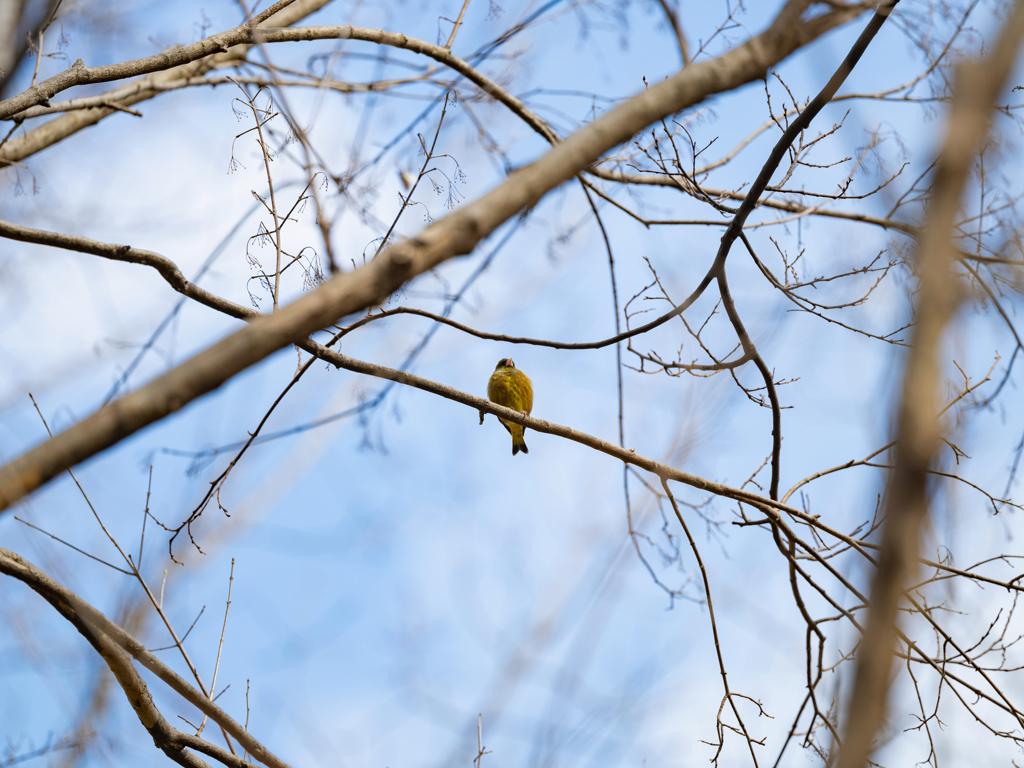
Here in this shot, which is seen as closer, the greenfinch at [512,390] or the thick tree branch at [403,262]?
the thick tree branch at [403,262]

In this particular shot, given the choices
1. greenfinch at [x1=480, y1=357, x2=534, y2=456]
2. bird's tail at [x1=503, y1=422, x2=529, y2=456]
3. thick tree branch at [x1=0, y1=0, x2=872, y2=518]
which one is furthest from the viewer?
greenfinch at [x1=480, y1=357, x2=534, y2=456]

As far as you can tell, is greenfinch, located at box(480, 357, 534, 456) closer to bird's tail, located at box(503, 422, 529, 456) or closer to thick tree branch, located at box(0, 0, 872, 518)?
bird's tail, located at box(503, 422, 529, 456)

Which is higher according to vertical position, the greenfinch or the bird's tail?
the greenfinch

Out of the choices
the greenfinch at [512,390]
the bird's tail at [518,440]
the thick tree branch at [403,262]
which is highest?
the greenfinch at [512,390]

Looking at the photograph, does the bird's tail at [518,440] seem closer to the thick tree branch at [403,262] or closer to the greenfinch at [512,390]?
the greenfinch at [512,390]

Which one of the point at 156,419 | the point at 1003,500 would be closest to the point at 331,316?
the point at 156,419

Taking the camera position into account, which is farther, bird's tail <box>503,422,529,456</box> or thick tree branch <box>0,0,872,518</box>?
bird's tail <box>503,422,529,456</box>

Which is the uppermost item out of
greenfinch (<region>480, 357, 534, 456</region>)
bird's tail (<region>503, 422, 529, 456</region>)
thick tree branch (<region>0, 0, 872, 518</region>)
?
greenfinch (<region>480, 357, 534, 456</region>)

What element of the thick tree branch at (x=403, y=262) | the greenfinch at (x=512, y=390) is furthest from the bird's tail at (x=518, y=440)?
the thick tree branch at (x=403, y=262)

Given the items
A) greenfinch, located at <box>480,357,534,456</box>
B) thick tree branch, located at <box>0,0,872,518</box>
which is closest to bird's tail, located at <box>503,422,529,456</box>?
greenfinch, located at <box>480,357,534,456</box>

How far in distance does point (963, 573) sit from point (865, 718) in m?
2.52

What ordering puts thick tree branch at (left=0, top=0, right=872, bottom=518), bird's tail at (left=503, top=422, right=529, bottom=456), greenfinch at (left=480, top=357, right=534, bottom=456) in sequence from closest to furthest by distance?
thick tree branch at (left=0, top=0, right=872, bottom=518)
bird's tail at (left=503, top=422, right=529, bottom=456)
greenfinch at (left=480, top=357, right=534, bottom=456)

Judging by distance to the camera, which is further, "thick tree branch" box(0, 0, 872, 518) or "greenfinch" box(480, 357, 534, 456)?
"greenfinch" box(480, 357, 534, 456)

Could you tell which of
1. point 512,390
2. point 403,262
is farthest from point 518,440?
point 403,262
